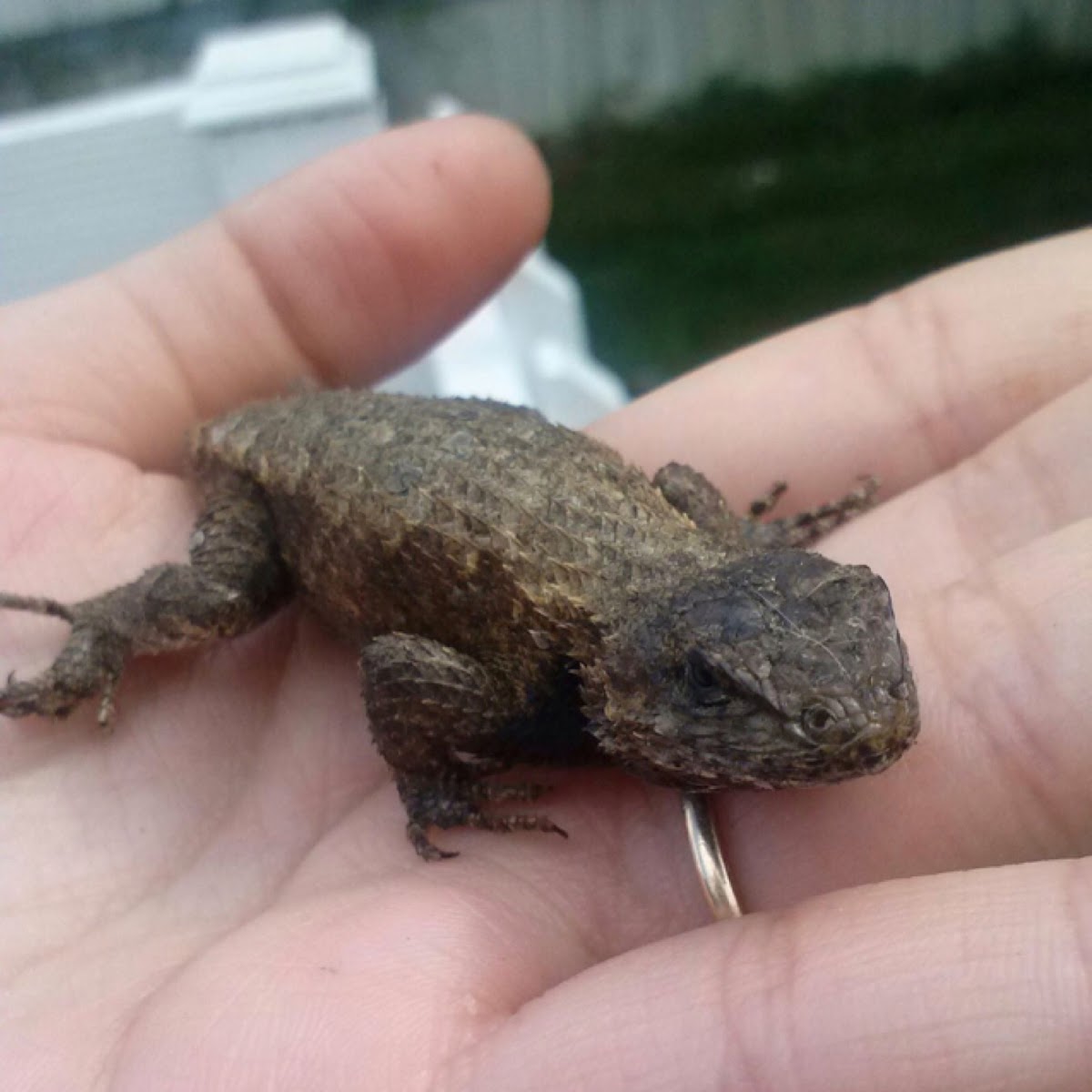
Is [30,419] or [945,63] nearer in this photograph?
[30,419]

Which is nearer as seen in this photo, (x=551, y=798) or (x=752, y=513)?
(x=551, y=798)

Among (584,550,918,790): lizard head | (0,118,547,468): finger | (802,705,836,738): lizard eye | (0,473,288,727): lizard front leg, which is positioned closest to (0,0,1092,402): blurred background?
Answer: (0,118,547,468): finger

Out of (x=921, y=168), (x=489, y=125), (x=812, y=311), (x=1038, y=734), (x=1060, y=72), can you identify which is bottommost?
(x=812, y=311)

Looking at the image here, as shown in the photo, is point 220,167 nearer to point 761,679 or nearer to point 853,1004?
point 761,679

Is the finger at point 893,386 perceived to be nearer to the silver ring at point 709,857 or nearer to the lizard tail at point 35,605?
the silver ring at point 709,857

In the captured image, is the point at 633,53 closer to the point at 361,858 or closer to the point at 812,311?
the point at 812,311

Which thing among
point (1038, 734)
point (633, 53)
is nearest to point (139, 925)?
point (1038, 734)

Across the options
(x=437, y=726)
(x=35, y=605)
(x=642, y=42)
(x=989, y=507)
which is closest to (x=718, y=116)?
(x=642, y=42)
